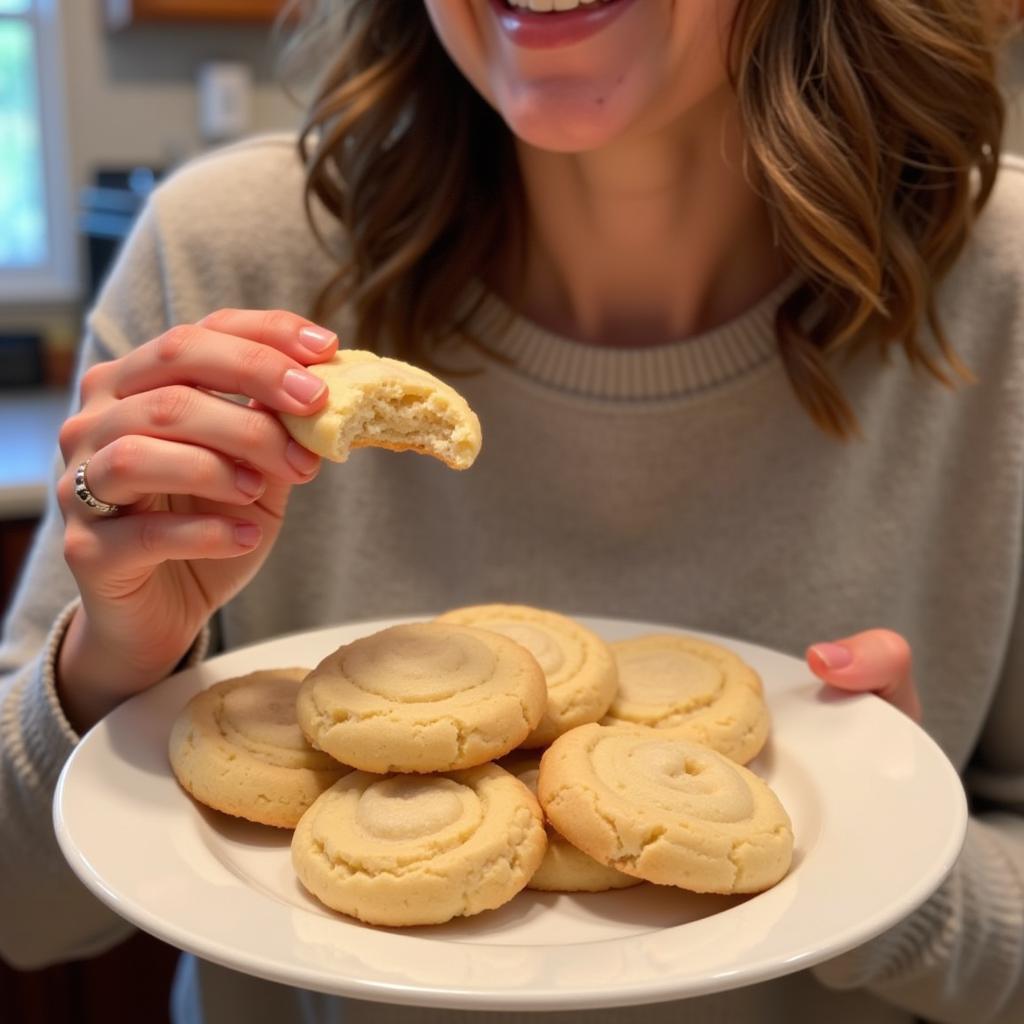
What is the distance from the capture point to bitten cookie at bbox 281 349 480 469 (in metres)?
0.72

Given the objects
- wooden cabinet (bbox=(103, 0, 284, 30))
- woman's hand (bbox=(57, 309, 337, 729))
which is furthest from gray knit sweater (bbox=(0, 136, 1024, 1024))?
wooden cabinet (bbox=(103, 0, 284, 30))

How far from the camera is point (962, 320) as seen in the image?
1177mm

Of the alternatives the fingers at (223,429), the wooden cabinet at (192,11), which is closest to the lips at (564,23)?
the fingers at (223,429)

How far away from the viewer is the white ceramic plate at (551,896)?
0.56m

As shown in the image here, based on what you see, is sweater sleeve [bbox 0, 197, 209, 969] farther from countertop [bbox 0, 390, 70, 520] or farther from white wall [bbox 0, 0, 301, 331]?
white wall [bbox 0, 0, 301, 331]

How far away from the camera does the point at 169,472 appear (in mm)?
741

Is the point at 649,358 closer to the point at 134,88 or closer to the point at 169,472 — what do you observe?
the point at 169,472

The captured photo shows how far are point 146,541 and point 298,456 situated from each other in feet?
0.39

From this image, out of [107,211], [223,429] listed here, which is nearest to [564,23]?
[223,429]

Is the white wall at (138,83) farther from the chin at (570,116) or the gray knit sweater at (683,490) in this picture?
the chin at (570,116)

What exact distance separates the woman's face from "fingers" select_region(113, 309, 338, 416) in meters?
0.32

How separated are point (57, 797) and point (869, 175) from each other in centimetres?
79

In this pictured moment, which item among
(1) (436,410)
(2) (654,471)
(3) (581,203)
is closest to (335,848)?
(1) (436,410)

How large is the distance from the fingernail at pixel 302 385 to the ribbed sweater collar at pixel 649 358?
1.58 feet
